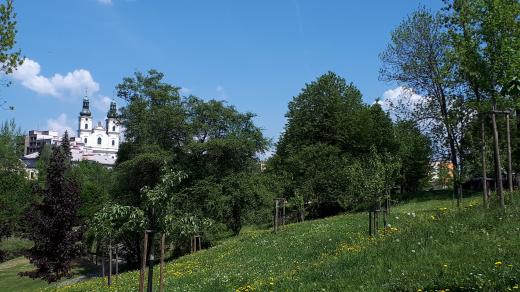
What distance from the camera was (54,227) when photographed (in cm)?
3503

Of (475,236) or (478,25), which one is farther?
(478,25)

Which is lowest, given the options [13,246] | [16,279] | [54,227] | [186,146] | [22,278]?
[16,279]

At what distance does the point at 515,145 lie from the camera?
4322cm

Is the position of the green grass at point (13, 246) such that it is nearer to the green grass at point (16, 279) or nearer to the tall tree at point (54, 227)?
the green grass at point (16, 279)

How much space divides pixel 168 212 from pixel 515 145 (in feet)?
126

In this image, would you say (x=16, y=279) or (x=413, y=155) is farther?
(x=413, y=155)

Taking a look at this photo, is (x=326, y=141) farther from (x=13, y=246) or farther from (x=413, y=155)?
(x=13, y=246)

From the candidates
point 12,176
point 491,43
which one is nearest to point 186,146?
point 491,43

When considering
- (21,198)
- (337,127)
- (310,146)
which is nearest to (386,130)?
(337,127)

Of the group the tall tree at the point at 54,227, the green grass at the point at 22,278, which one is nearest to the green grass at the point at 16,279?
the green grass at the point at 22,278

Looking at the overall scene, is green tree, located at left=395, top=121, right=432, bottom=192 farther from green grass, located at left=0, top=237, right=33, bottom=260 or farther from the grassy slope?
green grass, located at left=0, top=237, right=33, bottom=260

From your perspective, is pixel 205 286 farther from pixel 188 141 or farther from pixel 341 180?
pixel 341 180

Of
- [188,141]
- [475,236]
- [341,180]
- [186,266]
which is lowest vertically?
[186,266]

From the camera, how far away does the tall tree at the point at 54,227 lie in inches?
1368
